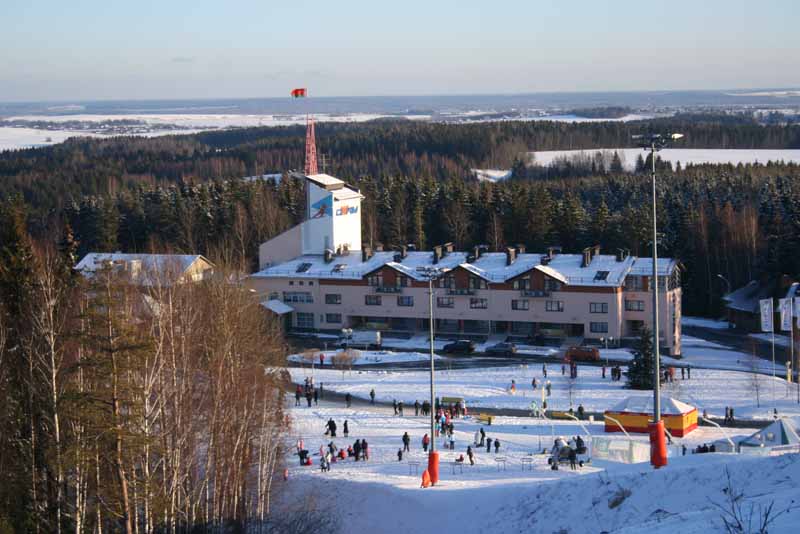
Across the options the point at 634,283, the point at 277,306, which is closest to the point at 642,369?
the point at 634,283

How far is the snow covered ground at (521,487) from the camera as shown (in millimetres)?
17094

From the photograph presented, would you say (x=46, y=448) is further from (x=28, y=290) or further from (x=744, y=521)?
→ (x=744, y=521)

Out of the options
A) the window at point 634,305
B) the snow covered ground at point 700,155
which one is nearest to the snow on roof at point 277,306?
the window at point 634,305

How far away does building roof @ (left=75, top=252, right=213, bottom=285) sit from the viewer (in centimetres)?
2702

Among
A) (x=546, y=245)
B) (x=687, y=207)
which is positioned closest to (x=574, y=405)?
(x=546, y=245)

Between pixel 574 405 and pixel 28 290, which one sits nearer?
pixel 28 290

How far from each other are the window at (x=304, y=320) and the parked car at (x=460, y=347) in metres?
9.16

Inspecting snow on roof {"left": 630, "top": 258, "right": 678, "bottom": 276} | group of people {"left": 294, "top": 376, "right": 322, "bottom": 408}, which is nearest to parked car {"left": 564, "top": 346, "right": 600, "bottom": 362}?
snow on roof {"left": 630, "top": 258, "right": 678, "bottom": 276}

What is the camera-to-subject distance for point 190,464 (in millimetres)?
21047

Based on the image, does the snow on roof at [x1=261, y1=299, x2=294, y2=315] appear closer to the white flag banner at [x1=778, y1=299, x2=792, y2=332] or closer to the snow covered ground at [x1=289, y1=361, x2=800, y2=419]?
the snow covered ground at [x1=289, y1=361, x2=800, y2=419]

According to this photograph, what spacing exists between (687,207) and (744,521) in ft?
172

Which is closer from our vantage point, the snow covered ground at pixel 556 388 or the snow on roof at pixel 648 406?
the snow on roof at pixel 648 406

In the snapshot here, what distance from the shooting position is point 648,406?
30.0 meters

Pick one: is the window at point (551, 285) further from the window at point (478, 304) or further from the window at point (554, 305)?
the window at point (478, 304)
